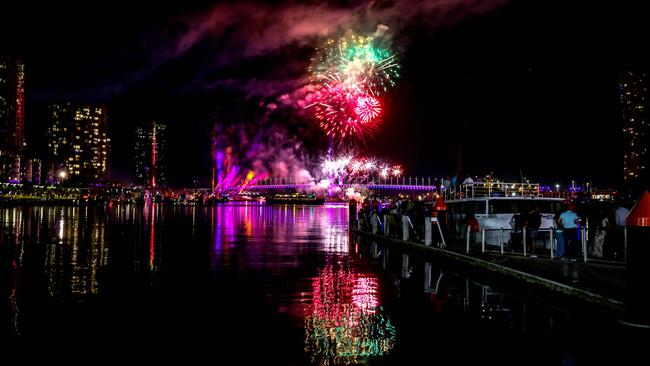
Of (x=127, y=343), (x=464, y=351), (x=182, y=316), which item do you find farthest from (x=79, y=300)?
(x=464, y=351)

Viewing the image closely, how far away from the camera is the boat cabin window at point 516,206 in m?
22.6

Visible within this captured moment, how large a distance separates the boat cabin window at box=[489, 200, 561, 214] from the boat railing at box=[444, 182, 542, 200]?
1823 millimetres

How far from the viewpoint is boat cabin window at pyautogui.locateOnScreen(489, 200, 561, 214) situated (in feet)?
74.2

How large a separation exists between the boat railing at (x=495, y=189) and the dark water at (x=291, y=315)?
9279 mm

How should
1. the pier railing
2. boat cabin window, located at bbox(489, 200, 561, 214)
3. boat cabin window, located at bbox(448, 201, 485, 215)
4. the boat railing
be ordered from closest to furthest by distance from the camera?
the pier railing < boat cabin window, located at bbox(489, 200, 561, 214) < boat cabin window, located at bbox(448, 201, 485, 215) < the boat railing

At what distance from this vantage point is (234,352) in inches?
291

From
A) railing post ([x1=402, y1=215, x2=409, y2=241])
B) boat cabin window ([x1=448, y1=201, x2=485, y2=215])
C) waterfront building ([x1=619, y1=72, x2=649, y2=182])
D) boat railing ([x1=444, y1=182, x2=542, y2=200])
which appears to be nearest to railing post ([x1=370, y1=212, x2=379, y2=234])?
boat railing ([x1=444, y1=182, x2=542, y2=200])

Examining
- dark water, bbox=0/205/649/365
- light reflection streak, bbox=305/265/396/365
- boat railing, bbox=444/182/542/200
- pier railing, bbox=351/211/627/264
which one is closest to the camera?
light reflection streak, bbox=305/265/396/365

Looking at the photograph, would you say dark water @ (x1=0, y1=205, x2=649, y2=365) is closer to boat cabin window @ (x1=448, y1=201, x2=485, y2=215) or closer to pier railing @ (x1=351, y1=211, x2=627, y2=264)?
pier railing @ (x1=351, y1=211, x2=627, y2=264)

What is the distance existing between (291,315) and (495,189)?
21.1m

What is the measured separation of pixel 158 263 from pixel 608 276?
1119 centimetres

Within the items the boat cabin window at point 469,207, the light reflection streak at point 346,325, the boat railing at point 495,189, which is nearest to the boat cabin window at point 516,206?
the boat cabin window at point 469,207

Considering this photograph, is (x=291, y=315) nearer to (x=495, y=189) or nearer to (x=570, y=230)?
(x=570, y=230)

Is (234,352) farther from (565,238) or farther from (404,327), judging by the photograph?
(565,238)
